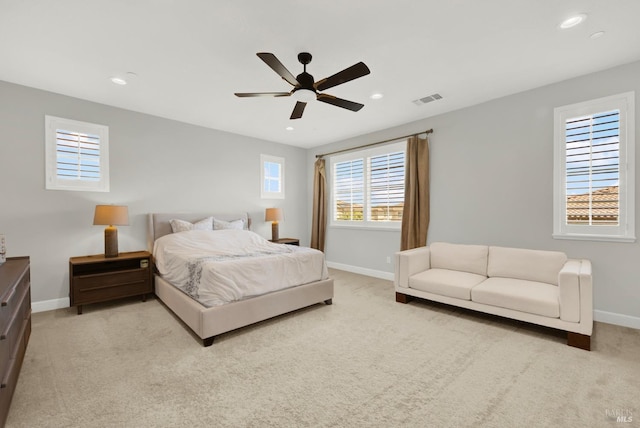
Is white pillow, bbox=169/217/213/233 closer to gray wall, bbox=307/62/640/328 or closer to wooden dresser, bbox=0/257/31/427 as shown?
wooden dresser, bbox=0/257/31/427

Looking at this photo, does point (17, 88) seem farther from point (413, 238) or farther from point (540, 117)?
point (540, 117)

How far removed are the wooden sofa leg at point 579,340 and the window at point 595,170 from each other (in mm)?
1272

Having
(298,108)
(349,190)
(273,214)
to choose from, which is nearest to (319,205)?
(349,190)

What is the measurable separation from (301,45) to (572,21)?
222cm

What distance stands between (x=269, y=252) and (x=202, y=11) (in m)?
2.62

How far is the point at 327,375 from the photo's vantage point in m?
2.17

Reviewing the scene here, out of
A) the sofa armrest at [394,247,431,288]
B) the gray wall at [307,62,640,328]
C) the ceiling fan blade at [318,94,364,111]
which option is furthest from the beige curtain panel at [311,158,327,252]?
the ceiling fan blade at [318,94,364,111]

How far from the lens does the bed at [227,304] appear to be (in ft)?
8.77

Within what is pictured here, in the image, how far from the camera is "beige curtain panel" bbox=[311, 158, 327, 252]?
6.19 m

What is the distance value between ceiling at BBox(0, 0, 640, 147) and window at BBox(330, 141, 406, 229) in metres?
1.40

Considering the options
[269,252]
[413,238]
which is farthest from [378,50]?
[413,238]

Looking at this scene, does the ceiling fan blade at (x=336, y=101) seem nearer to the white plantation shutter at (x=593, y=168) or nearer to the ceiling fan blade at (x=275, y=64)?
the ceiling fan blade at (x=275, y=64)

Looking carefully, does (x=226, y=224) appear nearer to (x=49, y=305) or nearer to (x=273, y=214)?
(x=273, y=214)

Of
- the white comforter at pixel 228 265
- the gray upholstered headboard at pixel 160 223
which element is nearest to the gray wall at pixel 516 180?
the white comforter at pixel 228 265
